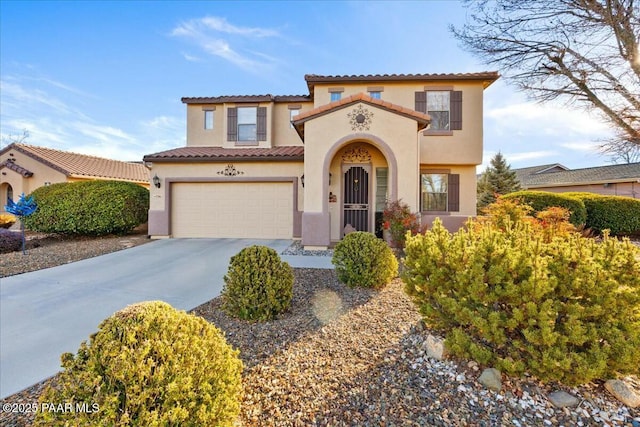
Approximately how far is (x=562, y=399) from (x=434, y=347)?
1.05 metres

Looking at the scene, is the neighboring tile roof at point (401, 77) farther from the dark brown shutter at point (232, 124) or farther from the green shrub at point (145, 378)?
the green shrub at point (145, 378)

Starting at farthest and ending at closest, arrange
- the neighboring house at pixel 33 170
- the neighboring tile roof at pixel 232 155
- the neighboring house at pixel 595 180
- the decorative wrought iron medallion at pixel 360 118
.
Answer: the neighboring house at pixel 595 180 < the neighboring house at pixel 33 170 < the neighboring tile roof at pixel 232 155 < the decorative wrought iron medallion at pixel 360 118

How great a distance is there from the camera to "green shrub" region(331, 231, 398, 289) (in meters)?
5.38

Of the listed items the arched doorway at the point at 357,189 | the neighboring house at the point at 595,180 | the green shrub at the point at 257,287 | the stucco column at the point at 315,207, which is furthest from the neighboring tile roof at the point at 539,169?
the green shrub at the point at 257,287

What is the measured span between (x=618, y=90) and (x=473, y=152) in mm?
4189

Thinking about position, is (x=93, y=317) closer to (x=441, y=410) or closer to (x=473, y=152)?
(x=441, y=410)

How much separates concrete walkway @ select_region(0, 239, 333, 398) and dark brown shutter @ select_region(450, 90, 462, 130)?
25.6 ft

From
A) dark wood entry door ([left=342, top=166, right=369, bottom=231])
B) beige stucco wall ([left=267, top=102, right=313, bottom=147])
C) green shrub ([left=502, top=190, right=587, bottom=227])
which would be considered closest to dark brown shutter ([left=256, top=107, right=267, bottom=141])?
beige stucco wall ([left=267, top=102, right=313, bottom=147])

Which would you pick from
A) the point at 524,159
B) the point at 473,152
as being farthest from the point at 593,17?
the point at 524,159

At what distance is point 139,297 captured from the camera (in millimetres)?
5418

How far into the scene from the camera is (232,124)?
13461 mm

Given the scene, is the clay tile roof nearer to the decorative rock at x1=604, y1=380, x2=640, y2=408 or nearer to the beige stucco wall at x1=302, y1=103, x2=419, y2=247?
the beige stucco wall at x1=302, y1=103, x2=419, y2=247

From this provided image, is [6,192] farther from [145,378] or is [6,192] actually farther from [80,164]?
[145,378]

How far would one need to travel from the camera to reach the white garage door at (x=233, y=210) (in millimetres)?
11758
